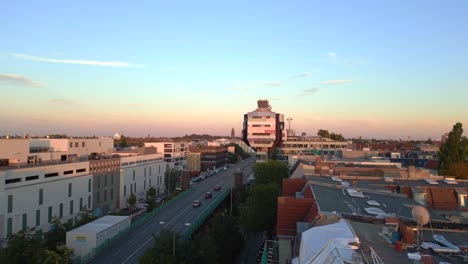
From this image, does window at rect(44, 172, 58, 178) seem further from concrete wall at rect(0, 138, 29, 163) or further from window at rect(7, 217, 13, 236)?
window at rect(7, 217, 13, 236)

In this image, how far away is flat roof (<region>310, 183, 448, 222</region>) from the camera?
22.1 meters

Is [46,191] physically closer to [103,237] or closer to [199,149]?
[103,237]

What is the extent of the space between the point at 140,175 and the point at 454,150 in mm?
50834

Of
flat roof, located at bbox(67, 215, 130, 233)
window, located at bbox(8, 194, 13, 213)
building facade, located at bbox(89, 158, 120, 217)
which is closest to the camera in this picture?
flat roof, located at bbox(67, 215, 130, 233)

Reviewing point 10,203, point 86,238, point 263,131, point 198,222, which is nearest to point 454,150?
point 198,222

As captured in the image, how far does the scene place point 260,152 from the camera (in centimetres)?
11875

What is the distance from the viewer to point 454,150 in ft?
181

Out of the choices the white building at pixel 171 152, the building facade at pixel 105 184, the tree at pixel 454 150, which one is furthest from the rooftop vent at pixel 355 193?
the white building at pixel 171 152

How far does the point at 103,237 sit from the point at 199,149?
297 ft

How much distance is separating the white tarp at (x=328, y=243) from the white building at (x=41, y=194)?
109ft

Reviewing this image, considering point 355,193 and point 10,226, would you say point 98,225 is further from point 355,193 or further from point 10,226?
point 355,193

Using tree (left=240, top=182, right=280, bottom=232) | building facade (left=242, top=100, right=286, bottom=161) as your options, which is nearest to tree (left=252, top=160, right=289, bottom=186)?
tree (left=240, top=182, right=280, bottom=232)

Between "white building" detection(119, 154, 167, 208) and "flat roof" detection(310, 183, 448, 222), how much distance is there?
4509 centimetres

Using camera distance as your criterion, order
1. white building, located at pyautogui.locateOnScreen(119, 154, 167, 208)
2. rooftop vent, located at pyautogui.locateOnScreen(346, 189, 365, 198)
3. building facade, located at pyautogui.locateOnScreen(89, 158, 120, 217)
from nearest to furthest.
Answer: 1. rooftop vent, located at pyautogui.locateOnScreen(346, 189, 365, 198)
2. building facade, located at pyautogui.locateOnScreen(89, 158, 120, 217)
3. white building, located at pyautogui.locateOnScreen(119, 154, 167, 208)
